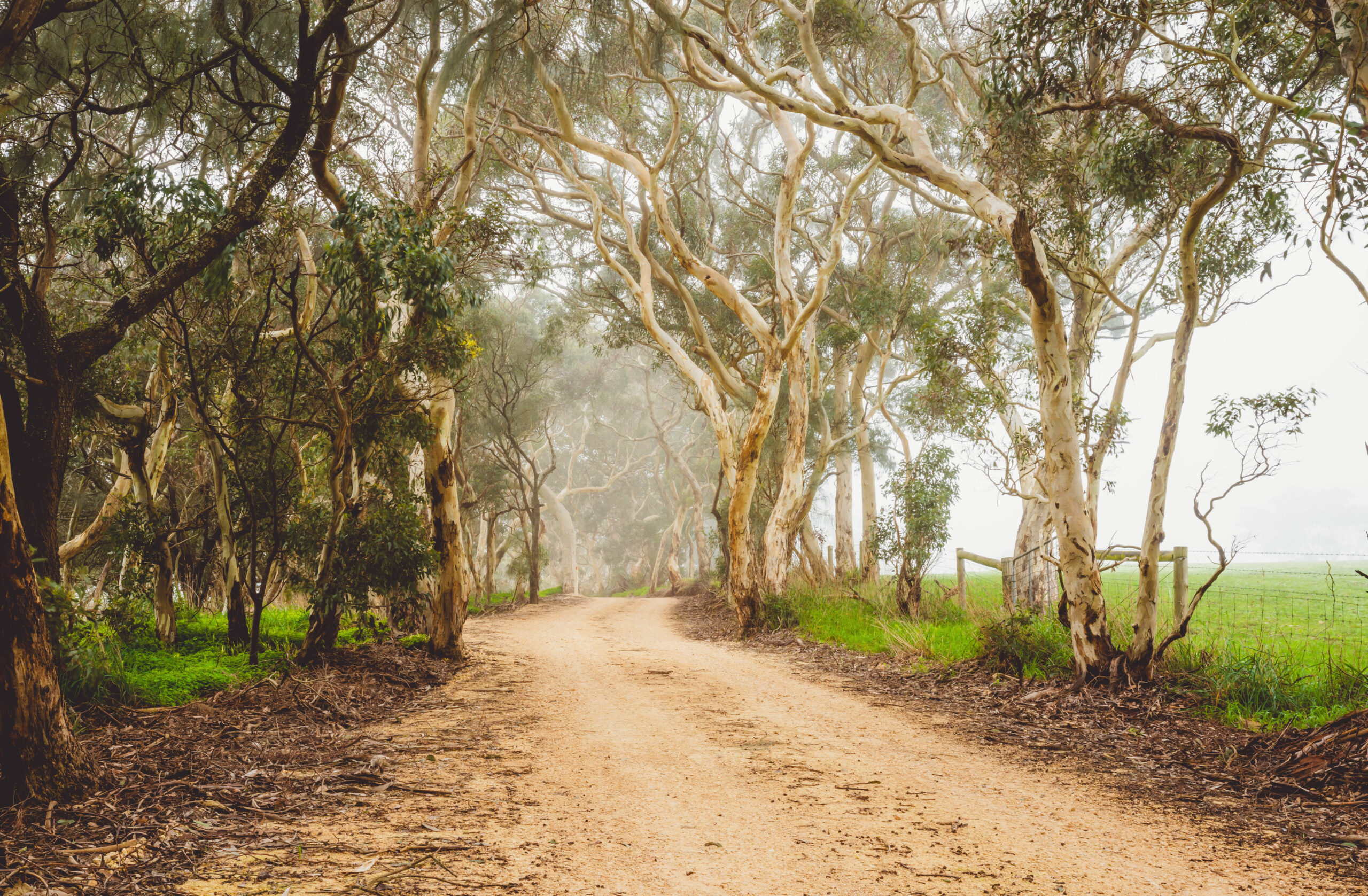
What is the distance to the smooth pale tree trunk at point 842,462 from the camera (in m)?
19.2

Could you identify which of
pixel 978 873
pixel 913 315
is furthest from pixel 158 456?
pixel 913 315

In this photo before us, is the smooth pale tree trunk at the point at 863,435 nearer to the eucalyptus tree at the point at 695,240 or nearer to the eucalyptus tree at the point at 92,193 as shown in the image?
the eucalyptus tree at the point at 695,240

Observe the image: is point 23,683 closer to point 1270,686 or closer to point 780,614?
point 1270,686

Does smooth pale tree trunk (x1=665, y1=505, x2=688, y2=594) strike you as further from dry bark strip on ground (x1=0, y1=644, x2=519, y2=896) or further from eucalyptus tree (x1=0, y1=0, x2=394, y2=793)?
dry bark strip on ground (x1=0, y1=644, x2=519, y2=896)

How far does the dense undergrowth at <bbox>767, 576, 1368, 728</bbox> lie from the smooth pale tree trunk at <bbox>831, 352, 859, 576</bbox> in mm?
6541

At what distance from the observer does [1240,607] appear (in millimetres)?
12828

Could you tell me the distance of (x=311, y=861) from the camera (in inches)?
119

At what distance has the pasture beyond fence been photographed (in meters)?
6.54

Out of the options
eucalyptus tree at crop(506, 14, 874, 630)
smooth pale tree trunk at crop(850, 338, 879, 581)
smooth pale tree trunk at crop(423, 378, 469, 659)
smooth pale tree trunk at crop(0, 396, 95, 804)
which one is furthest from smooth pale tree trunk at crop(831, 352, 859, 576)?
smooth pale tree trunk at crop(0, 396, 95, 804)

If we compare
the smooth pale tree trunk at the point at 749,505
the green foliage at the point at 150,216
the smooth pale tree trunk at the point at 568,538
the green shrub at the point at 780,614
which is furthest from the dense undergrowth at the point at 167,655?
the smooth pale tree trunk at the point at 568,538

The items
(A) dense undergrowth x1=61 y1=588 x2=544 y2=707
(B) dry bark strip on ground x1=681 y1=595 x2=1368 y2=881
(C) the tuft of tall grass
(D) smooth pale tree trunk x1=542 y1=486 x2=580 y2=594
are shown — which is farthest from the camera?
(D) smooth pale tree trunk x1=542 y1=486 x2=580 y2=594

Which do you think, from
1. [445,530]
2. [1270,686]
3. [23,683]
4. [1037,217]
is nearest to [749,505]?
[445,530]

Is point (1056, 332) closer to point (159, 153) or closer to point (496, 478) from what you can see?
point (159, 153)

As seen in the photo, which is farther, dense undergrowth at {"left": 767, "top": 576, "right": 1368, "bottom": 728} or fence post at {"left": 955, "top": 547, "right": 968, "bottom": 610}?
fence post at {"left": 955, "top": 547, "right": 968, "bottom": 610}
